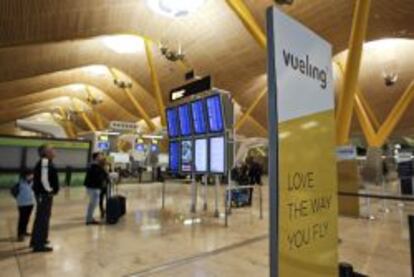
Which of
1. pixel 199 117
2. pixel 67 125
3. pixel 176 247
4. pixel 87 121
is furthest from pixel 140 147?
pixel 67 125

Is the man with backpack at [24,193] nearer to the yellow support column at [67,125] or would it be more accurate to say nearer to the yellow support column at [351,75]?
the yellow support column at [351,75]

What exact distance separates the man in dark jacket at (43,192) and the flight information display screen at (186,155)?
4760mm

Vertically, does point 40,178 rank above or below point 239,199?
above

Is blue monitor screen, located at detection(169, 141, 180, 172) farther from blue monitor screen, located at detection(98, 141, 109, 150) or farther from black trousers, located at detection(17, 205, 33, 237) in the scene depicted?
blue monitor screen, located at detection(98, 141, 109, 150)

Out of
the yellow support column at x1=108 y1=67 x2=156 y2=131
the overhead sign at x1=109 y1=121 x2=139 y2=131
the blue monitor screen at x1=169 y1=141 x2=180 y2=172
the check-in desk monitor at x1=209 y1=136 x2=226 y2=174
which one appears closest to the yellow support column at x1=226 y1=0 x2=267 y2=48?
the blue monitor screen at x1=169 y1=141 x2=180 y2=172

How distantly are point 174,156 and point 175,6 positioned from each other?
8369mm

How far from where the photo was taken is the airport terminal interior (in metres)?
1.26

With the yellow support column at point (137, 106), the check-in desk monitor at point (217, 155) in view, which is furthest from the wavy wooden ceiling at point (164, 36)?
the check-in desk monitor at point (217, 155)

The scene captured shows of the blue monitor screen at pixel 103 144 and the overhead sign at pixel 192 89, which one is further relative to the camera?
the blue monitor screen at pixel 103 144

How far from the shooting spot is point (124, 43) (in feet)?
70.1

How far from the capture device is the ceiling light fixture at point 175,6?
15766 millimetres

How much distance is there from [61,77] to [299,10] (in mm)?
19562

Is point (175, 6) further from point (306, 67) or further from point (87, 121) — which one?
point (87, 121)

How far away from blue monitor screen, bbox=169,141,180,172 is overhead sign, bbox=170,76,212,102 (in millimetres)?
1379
